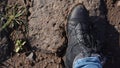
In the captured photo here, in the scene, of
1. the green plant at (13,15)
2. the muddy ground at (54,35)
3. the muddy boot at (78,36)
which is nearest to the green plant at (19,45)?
the muddy ground at (54,35)

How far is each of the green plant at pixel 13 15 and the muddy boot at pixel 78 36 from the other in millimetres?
470

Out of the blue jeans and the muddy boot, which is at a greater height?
the muddy boot

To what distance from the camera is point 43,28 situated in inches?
137

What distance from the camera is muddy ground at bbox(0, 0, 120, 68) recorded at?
343 cm

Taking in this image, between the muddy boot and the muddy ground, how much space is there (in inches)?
3.0

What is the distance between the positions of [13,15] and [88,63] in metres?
0.89

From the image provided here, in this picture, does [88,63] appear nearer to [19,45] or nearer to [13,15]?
[19,45]

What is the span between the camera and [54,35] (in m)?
3.46

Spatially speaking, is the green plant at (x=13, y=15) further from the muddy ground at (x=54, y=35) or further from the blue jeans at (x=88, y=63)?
the blue jeans at (x=88, y=63)

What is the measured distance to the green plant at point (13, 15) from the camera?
136 inches

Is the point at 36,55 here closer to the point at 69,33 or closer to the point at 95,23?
the point at 69,33

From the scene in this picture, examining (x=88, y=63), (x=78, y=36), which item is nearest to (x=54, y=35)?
(x=78, y=36)

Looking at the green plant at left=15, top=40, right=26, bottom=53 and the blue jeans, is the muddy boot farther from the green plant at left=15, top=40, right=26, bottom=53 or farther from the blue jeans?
the green plant at left=15, top=40, right=26, bottom=53

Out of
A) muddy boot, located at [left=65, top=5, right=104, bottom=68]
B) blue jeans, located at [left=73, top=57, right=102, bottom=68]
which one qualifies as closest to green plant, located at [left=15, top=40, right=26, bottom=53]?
muddy boot, located at [left=65, top=5, right=104, bottom=68]
